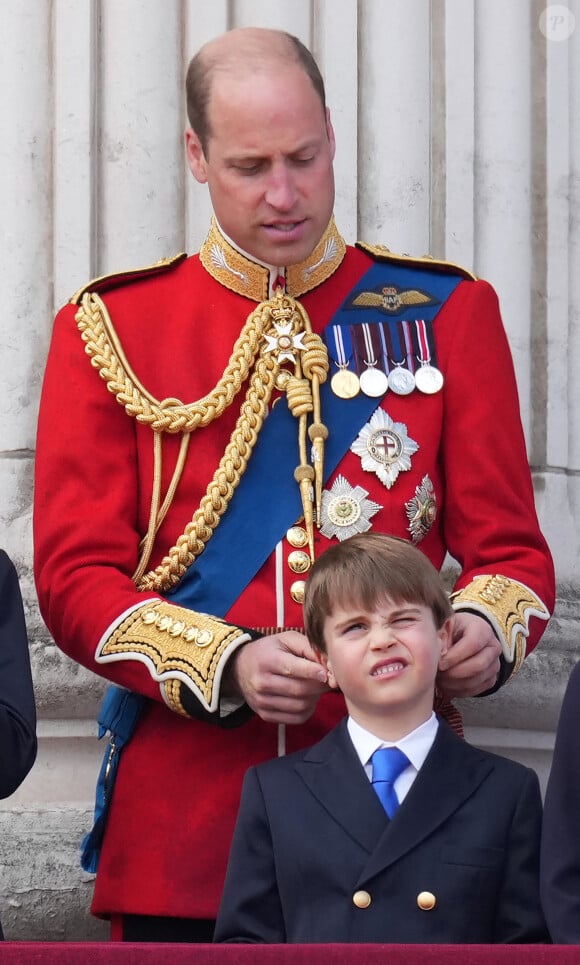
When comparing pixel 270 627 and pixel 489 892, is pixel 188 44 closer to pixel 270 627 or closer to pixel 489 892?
pixel 270 627

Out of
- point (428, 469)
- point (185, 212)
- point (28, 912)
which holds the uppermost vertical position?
point (185, 212)

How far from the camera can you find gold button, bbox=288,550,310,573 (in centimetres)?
315

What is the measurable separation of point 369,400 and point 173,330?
1.13 feet

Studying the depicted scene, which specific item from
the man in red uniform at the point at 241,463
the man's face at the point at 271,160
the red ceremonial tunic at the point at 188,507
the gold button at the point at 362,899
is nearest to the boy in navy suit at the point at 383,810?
the gold button at the point at 362,899

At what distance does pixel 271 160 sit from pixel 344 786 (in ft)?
3.29

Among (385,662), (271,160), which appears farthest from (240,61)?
(385,662)

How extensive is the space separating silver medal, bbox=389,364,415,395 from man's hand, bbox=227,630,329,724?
1.72 feet

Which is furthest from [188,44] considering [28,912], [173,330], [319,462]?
[28,912]

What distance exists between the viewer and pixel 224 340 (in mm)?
3344

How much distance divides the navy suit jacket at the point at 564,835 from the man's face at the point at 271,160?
905 millimetres

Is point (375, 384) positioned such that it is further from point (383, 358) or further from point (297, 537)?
point (297, 537)

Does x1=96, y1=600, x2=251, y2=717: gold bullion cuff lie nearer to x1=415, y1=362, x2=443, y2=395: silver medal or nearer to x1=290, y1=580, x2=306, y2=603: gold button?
x1=290, y1=580, x2=306, y2=603: gold button

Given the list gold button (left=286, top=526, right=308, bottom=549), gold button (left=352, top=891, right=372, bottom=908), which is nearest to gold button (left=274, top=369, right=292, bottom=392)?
gold button (left=286, top=526, right=308, bottom=549)

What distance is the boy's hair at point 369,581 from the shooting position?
284cm
